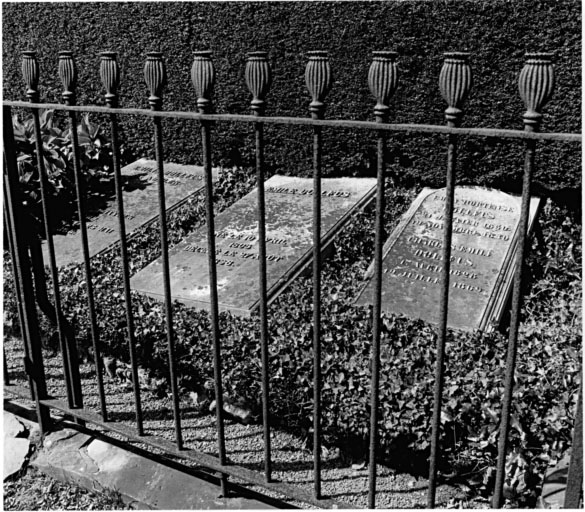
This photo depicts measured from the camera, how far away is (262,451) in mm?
2904

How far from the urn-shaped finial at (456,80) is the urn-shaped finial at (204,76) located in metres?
0.67

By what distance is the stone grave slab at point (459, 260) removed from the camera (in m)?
3.84

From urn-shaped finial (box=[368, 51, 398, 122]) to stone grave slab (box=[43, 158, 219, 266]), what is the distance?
11.3ft

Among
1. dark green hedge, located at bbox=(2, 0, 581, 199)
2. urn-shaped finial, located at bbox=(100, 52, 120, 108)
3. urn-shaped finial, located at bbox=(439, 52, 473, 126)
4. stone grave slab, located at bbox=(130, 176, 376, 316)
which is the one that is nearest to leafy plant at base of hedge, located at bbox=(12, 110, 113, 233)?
dark green hedge, located at bbox=(2, 0, 581, 199)

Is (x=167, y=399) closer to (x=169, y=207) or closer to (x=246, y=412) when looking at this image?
(x=246, y=412)

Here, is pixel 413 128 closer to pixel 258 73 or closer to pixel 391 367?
pixel 258 73

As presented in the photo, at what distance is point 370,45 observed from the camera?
18.5 ft

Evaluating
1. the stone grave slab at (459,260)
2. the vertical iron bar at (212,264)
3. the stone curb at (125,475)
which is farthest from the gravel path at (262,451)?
the stone grave slab at (459,260)

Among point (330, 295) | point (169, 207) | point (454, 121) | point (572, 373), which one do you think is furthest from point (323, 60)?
point (169, 207)

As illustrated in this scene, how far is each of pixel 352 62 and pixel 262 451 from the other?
3.92m

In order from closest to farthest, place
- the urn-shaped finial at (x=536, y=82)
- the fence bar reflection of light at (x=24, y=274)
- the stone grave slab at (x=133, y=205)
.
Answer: the urn-shaped finial at (x=536, y=82) < the fence bar reflection of light at (x=24, y=274) < the stone grave slab at (x=133, y=205)

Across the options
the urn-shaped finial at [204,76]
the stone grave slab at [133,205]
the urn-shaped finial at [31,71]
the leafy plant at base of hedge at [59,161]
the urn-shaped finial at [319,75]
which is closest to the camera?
the urn-shaped finial at [319,75]

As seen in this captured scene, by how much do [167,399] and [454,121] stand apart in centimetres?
243

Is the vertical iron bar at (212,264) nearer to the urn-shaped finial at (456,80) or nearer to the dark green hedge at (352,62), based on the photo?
the urn-shaped finial at (456,80)
